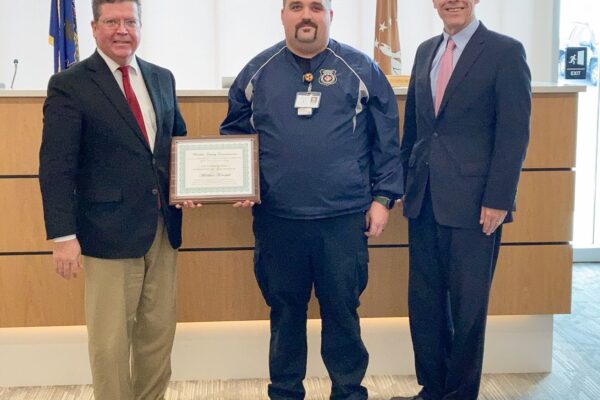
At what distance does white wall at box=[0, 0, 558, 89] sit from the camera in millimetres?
4582

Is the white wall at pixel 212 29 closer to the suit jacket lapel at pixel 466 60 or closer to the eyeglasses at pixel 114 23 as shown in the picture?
the suit jacket lapel at pixel 466 60

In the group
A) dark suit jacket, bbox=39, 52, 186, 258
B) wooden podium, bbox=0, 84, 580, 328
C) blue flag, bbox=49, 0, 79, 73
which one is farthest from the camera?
blue flag, bbox=49, 0, 79, 73

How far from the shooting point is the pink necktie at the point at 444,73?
8.32 ft

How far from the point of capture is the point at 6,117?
2881 mm

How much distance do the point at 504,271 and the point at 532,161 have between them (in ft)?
1.66

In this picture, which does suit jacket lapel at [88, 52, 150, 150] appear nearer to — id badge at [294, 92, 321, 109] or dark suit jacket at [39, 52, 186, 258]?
dark suit jacket at [39, 52, 186, 258]

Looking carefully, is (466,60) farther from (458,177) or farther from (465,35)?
(458,177)

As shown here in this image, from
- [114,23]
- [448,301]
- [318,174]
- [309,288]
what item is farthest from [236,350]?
[114,23]

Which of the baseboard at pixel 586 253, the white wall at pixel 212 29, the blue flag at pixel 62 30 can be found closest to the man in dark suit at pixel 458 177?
the blue flag at pixel 62 30

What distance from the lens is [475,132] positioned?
2.47 metres

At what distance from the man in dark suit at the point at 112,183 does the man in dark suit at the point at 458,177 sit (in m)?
0.94

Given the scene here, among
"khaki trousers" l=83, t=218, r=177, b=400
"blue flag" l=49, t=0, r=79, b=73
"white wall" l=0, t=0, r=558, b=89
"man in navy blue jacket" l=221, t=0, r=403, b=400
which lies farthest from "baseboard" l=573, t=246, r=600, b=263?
"blue flag" l=49, t=0, r=79, b=73

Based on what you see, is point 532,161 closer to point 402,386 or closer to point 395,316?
point 395,316

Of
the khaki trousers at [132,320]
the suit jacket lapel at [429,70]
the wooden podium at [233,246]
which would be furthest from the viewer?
the wooden podium at [233,246]
